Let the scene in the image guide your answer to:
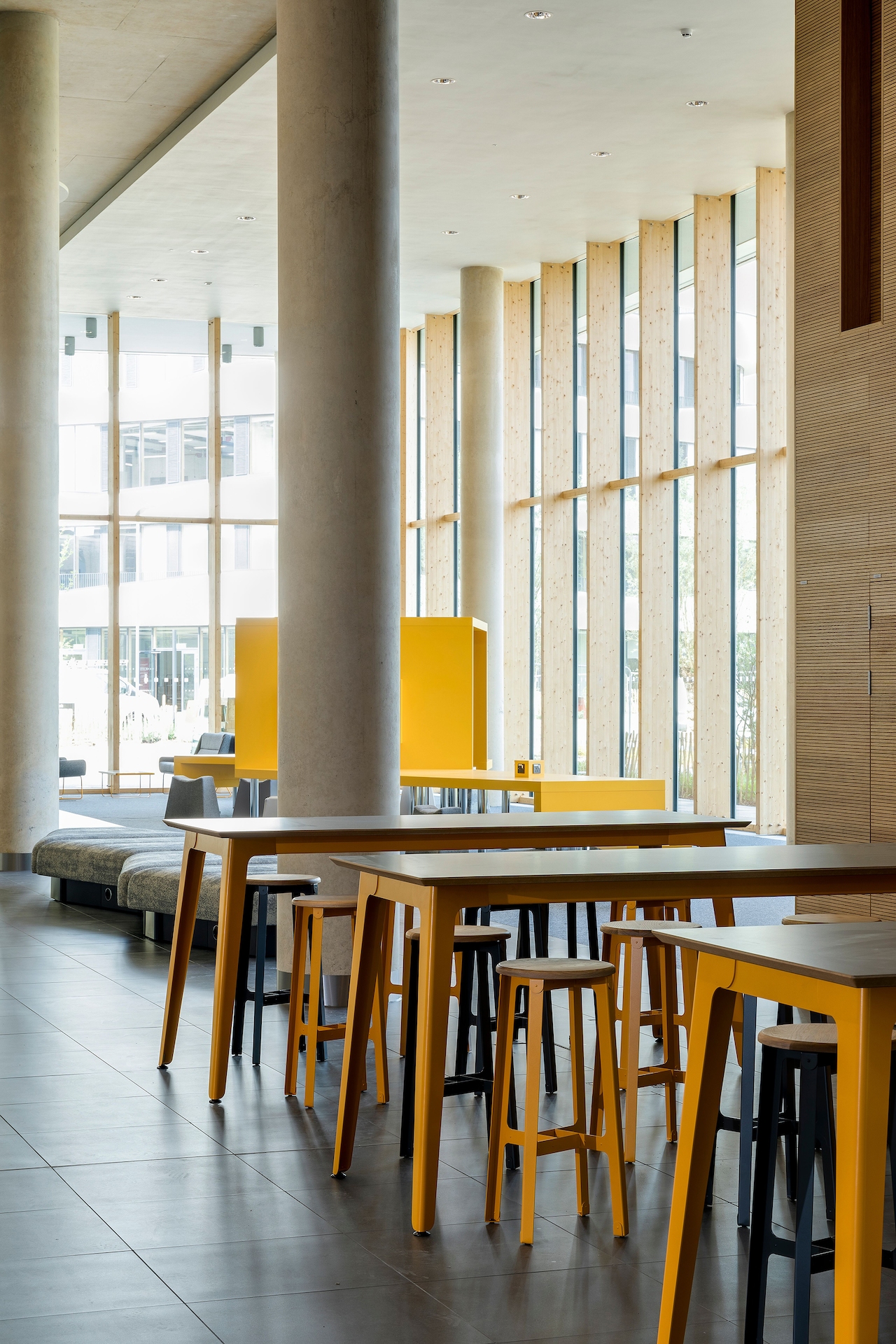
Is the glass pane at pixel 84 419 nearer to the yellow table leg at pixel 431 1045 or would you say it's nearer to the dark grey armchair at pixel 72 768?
the dark grey armchair at pixel 72 768

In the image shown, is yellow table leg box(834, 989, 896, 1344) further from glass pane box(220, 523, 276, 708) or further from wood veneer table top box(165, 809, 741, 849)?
glass pane box(220, 523, 276, 708)

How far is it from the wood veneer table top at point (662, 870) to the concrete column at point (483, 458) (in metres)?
13.4

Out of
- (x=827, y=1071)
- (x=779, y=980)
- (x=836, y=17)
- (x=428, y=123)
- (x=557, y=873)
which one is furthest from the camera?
(x=428, y=123)

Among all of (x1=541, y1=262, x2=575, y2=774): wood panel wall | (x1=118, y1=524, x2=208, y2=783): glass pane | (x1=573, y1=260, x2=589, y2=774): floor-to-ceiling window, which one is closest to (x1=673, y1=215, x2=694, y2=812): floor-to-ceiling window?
(x1=573, y1=260, x2=589, y2=774): floor-to-ceiling window

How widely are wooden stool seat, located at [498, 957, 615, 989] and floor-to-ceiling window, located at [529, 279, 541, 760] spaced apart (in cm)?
1417

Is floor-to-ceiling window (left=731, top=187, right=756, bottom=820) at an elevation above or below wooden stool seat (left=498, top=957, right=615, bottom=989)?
above

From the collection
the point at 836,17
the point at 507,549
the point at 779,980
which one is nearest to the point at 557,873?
the point at 779,980

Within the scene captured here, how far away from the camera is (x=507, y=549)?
18156mm

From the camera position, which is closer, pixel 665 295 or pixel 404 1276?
pixel 404 1276

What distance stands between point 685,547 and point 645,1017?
10.7 meters

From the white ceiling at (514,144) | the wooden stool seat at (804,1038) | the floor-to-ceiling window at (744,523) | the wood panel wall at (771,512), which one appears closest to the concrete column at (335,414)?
the wooden stool seat at (804,1038)

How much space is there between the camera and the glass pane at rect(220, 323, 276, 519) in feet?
69.3

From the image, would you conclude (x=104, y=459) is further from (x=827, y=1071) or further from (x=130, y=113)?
(x=827, y=1071)

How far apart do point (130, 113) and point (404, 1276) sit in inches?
498
